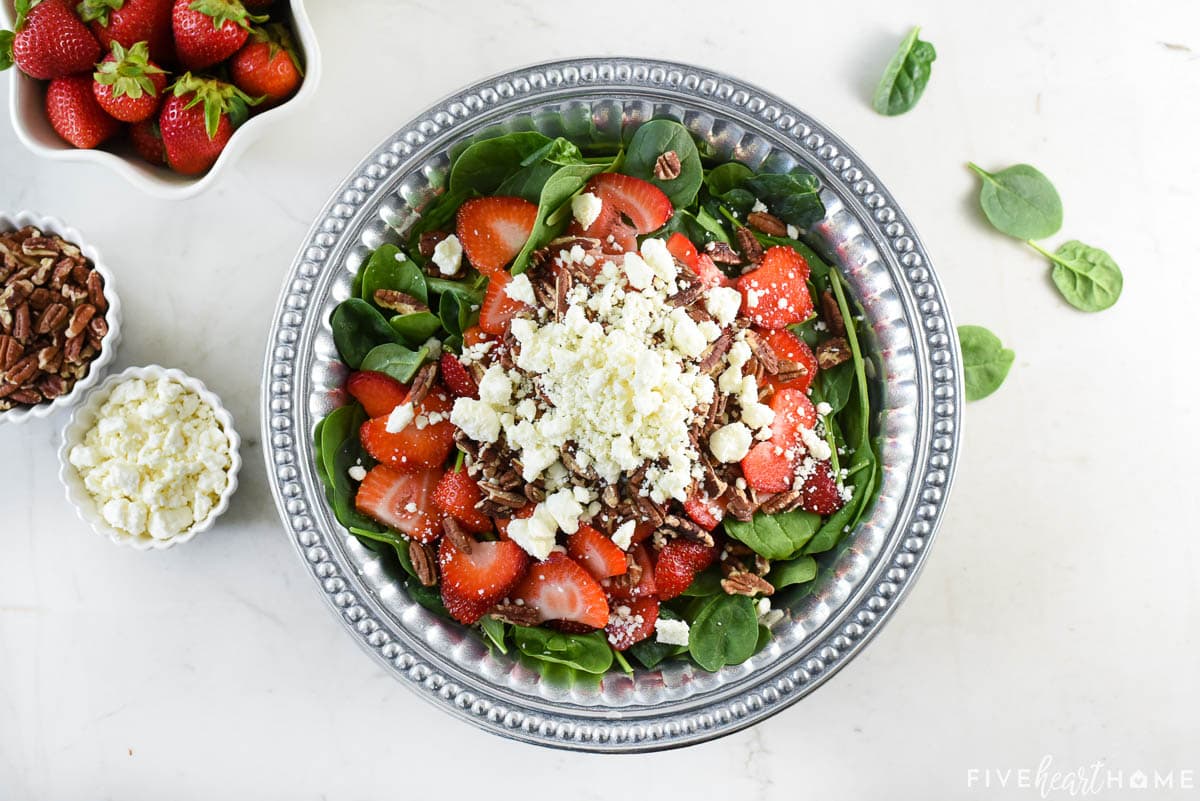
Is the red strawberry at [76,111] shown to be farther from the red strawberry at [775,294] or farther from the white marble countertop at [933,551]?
the red strawberry at [775,294]

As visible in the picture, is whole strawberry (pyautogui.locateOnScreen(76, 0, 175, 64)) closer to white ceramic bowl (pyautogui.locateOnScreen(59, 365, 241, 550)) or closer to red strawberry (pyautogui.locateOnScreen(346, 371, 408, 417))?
white ceramic bowl (pyautogui.locateOnScreen(59, 365, 241, 550))

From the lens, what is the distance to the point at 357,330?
1489 mm

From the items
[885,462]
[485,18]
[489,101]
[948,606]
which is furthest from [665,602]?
[485,18]

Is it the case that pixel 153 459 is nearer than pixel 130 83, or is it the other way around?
pixel 130 83

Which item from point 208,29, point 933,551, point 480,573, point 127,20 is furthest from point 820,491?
point 127,20

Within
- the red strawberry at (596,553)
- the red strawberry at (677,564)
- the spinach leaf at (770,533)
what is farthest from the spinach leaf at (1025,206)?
the red strawberry at (596,553)

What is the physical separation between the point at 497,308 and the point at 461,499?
0.32 m

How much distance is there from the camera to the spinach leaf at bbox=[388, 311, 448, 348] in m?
1.43

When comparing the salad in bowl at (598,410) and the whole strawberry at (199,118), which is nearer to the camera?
the salad in bowl at (598,410)

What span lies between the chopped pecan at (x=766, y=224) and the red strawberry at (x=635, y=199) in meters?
0.16

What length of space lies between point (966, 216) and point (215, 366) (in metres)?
1.51

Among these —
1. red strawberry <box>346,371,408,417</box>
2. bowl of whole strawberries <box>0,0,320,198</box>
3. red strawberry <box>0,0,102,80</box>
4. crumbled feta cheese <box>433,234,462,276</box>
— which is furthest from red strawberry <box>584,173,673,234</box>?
red strawberry <box>0,0,102,80</box>

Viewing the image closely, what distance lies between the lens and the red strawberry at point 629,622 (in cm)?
143

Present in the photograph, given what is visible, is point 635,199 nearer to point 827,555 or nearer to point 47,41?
point 827,555
